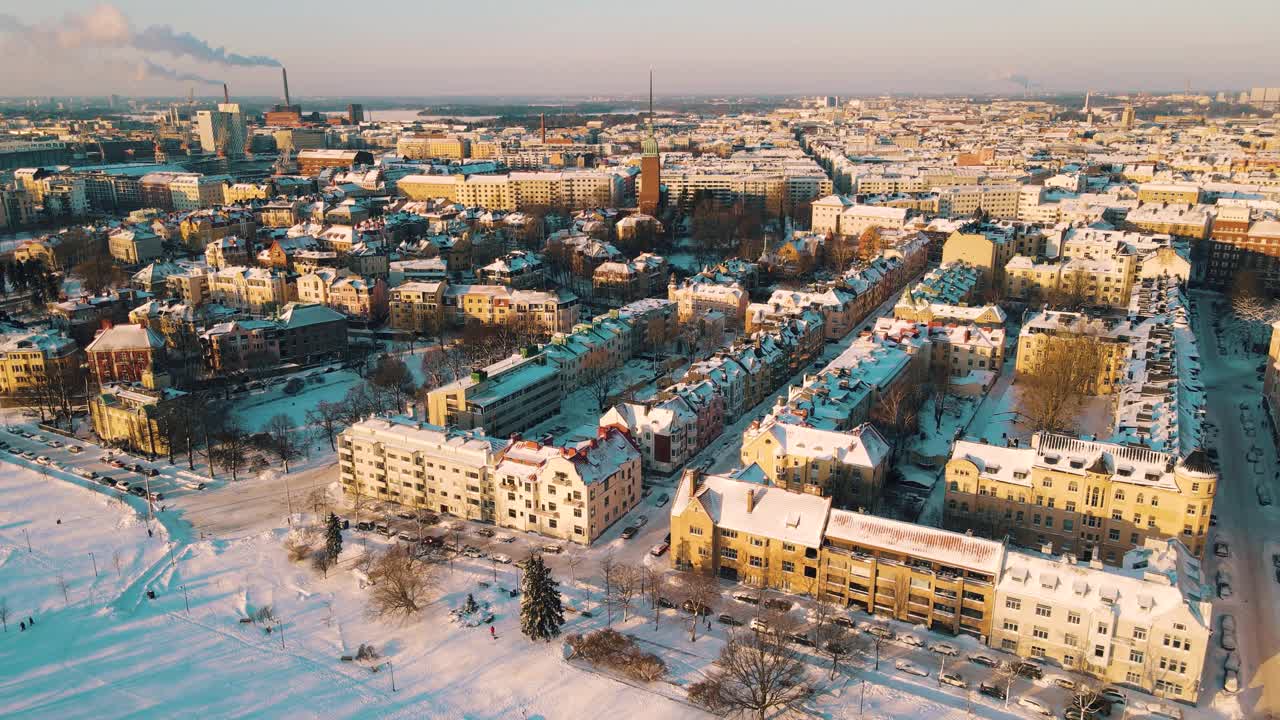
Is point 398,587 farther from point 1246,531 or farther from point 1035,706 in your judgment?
point 1246,531

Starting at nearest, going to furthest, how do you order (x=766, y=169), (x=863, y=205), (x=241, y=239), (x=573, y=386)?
(x=573, y=386), (x=241, y=239), (x=863, y=205), (x=766, y=169)

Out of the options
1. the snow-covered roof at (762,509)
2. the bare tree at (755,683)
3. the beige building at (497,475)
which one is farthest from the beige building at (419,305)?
the bare tree at (755,683)

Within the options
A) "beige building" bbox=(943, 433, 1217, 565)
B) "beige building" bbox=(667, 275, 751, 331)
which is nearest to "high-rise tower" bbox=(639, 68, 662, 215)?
"beige building" bbox=(667, 275, 751, 331)

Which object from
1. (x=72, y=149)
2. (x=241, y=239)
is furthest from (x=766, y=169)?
(x=72, y=149)

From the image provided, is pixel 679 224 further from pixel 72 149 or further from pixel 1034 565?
pixel 72 149

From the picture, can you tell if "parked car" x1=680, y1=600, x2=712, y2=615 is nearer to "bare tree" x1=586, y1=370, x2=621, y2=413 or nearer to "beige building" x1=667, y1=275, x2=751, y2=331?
"bare tree" x1=586, y1=370, x2=621, y2=413

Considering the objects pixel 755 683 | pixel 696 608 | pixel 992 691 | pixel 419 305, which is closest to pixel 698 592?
pixel 696 608
